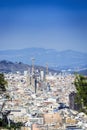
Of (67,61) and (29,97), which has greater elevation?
(67,61)

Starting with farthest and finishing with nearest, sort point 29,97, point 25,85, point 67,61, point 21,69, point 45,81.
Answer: point 67,61 → point 21,69 → point 45,81 → point 25,85 → point 29,97

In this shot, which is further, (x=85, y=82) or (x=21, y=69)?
(x=21, y=69)

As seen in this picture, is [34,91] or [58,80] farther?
[58,80]

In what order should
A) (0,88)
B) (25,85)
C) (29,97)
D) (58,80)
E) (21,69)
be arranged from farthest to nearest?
(21,69) < (58,80) < (25,85) < (29,97) < (0,88)

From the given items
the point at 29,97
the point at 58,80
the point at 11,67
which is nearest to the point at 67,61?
the point at 11,67

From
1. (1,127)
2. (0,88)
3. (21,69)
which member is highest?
(21,69)

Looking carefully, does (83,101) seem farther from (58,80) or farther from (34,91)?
(58,80)

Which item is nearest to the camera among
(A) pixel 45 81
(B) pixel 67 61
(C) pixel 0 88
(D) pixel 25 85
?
(C) pixel 0 88

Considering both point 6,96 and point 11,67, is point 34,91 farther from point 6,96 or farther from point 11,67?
point 6,96

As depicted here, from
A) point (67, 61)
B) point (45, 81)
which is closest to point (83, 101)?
point (45, 81)
